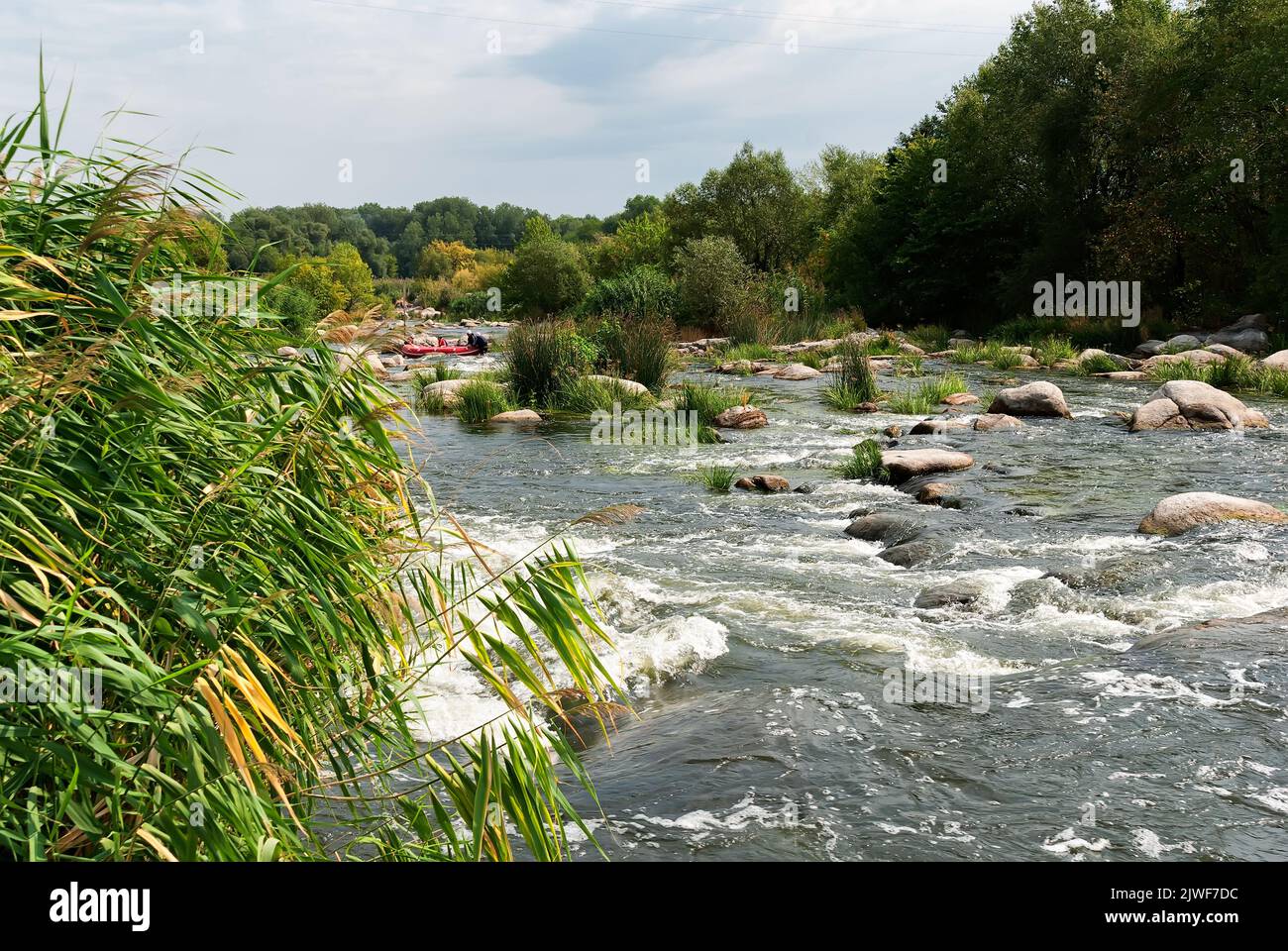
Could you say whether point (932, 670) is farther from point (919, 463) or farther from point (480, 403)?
point (480, 403)

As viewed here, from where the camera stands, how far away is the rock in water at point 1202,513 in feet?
28.8

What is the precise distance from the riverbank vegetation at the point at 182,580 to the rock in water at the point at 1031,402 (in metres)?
14.3

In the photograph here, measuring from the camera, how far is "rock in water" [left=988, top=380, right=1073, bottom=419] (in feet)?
52.5

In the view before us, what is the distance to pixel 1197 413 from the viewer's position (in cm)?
1452

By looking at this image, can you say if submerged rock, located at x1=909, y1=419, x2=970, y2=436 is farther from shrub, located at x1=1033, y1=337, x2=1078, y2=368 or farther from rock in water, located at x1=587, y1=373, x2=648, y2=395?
shrub, located at x1=1033, y1=337, x2=1078, y2=368

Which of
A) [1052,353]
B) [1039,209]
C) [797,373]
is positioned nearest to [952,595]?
[797,373]

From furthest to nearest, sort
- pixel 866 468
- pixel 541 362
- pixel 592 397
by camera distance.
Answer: pixel 541 362, pixel 592 397, pixel 866 468

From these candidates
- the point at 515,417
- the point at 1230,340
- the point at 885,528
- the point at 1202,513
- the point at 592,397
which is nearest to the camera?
the point at 1202,513

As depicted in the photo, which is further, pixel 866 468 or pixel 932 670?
pixel 866 468

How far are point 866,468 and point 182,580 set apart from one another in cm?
1011

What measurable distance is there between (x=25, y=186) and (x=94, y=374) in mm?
717

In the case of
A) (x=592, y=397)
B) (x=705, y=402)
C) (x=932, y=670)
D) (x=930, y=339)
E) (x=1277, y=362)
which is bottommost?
(x=932, y=670)

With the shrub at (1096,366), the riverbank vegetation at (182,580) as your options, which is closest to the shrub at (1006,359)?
the shrub at (1096,366)
